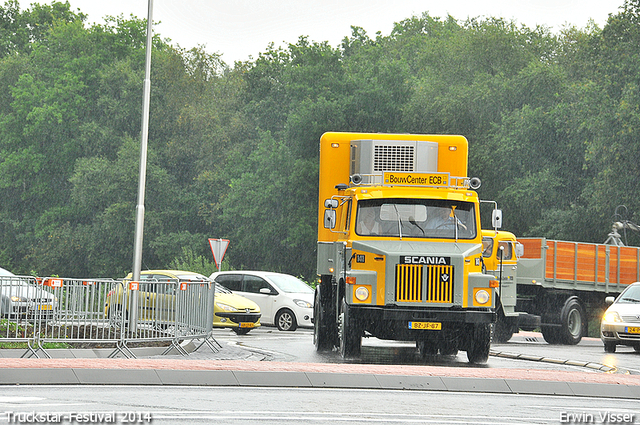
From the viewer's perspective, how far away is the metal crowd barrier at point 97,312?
15156 millimetres

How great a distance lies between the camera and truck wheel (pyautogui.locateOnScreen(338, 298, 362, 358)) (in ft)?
52.1

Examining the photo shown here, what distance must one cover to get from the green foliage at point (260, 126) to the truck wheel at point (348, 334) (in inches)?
936

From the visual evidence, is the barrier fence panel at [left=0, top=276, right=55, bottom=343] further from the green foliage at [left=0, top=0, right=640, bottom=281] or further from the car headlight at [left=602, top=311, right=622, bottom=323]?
the green foliage at [left=0, top=0, right=640, bottom=281]

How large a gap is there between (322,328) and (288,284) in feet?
32.0

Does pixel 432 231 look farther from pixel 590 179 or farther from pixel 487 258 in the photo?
pixel 590 179

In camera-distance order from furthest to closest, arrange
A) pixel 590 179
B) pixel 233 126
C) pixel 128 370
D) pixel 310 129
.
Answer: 1. pixel 233 126
2. pixel 310 129
3. pixel 590 179
4. pixel 128 370

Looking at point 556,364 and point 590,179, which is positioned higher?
point 590,179

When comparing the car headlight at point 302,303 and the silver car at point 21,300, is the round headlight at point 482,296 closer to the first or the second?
the silver car at point 21,300

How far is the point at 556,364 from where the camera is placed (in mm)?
17234

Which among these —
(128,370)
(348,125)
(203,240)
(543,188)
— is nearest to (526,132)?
(543,188)

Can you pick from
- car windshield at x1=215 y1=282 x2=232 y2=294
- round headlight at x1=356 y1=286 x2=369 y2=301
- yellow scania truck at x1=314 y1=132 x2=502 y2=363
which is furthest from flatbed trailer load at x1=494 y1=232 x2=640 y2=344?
round headlight at x1=356 y1=286 x2=369 y2=301

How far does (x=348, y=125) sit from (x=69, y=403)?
45556 millimetres

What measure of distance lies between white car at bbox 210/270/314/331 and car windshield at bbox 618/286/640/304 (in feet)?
29.3

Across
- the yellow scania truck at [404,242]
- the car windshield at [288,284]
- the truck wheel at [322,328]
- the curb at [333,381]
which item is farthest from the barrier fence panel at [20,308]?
the car windshield at [288,284]
